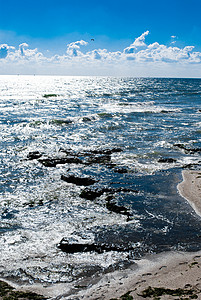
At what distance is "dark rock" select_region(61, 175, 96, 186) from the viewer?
654 inches

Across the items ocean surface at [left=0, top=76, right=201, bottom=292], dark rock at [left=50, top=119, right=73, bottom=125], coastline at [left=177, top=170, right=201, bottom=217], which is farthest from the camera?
dark rock at [left=50, top=119, right=73, bottom=125]

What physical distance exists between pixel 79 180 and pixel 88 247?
7472 millimetres

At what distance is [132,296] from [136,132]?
27.0 metres

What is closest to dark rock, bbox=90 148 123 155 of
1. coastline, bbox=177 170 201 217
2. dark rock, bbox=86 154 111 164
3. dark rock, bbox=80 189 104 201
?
dark rock, bbox=86 154 111 164

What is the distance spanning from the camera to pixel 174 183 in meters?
16.2

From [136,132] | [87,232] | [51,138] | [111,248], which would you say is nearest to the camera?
[111,248]

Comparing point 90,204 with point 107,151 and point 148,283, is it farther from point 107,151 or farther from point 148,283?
point 107,151

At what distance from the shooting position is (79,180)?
1700 centimetres

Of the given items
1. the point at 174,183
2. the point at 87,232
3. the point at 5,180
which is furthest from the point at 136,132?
the point at 87,232

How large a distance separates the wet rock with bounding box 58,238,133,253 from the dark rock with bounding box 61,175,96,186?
262 inches

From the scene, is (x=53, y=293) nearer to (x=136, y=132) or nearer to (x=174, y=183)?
(x=174, y=183)

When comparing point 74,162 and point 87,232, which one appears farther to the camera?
point 74,162

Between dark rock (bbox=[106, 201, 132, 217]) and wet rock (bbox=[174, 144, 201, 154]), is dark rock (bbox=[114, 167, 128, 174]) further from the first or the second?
wet rock (bbox=[174, 144, 201, 154])

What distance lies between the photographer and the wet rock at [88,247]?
9641 mm
